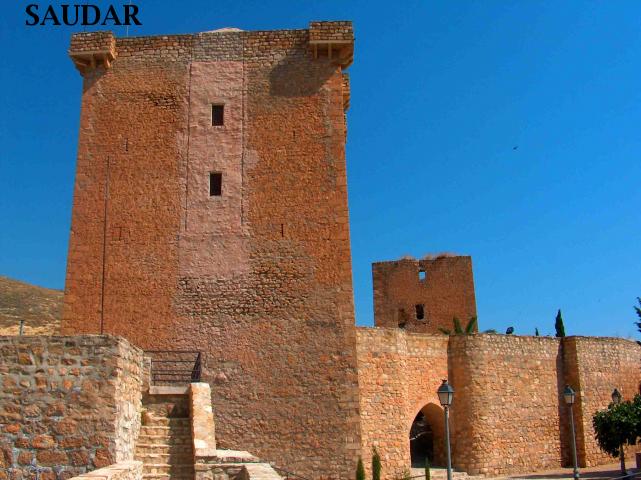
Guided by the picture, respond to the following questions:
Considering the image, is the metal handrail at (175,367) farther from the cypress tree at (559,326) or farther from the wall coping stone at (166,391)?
the cypress tree at (559,326)

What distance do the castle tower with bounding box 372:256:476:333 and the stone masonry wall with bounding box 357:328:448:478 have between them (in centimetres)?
1032

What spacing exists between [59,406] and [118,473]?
4.80 ft

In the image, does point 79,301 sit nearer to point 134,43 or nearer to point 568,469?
point 134,43

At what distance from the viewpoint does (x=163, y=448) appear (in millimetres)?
9375

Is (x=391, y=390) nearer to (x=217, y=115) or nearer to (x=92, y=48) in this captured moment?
(x=217, y=115)

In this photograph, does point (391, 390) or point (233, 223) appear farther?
point (391, 390)

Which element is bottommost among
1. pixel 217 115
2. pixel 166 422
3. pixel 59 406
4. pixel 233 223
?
pixel 166 422

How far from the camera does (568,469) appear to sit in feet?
65.6

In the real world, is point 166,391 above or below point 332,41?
below

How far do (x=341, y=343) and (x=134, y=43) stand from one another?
7985mm

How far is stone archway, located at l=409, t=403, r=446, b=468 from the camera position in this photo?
739 inches

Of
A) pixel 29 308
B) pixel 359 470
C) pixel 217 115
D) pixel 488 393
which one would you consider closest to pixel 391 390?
pixel 488 393

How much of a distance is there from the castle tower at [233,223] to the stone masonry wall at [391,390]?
10.6ft

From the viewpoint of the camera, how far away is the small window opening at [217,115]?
576 inches
